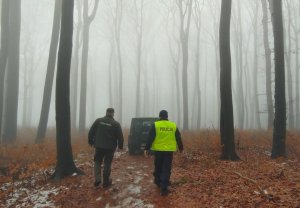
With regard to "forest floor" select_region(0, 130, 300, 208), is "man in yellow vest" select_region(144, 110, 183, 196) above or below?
above

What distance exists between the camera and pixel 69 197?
8664 millimetres

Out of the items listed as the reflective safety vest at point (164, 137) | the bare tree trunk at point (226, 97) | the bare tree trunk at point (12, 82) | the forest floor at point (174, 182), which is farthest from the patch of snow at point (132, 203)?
the bare tree trunk at point (12, 82)

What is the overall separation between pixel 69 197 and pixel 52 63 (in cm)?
1013

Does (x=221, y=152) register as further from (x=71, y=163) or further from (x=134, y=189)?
(x=71, y=163)

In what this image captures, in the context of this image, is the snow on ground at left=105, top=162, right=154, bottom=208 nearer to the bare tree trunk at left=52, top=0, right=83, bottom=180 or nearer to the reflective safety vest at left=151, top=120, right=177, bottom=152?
the reflective safety vest at left=151, top=120, right=177, bottom=152

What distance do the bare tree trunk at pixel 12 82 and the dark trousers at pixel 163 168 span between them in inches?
443

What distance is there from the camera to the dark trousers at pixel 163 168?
318 inches

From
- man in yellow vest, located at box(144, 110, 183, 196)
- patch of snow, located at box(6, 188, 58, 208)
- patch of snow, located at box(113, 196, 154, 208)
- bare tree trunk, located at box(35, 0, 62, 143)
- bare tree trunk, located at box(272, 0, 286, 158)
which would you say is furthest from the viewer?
bare tree trunk, located at box(35, 0, 62, 143)

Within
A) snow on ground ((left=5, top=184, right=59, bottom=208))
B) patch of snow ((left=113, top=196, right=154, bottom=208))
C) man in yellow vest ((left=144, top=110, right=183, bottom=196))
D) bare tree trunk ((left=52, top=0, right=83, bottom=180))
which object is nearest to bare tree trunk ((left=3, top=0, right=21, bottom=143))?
bare tree trunk ((left=52, top=0, right=83, bottom=180))

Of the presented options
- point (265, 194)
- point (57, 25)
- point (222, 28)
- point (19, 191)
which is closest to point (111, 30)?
point (57, 25)

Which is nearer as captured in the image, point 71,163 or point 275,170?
point 275,170

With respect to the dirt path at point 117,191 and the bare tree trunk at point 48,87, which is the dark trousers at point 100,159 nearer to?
the dirt path at point 117,191

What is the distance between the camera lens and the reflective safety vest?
8.32m

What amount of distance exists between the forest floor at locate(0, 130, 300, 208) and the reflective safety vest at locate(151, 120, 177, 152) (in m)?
1.14
